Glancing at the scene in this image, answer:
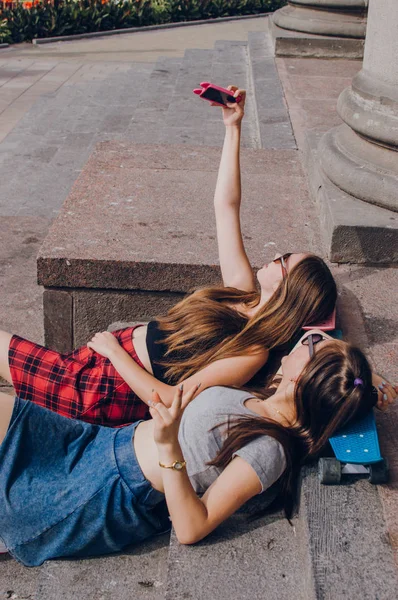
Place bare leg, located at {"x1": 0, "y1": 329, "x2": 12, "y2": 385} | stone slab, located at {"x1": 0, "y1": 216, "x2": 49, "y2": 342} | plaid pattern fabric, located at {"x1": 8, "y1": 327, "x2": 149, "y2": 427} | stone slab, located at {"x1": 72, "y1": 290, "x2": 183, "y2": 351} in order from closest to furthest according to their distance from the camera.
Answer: plaid pattern fabric, located at {"x1": 8, "y1": 327, "x2": 149, "y2": 427}
bare leg, located at {"x1": 0, "y1": 329, "x2": 12, "y2": 385}
stone slab, located at {"x1": 72, "y1": 290, "x2": 183, "y2": 351}
stone slab, located at {"x1": 0, "y1": 216, "x2": 49, "y2": 342}

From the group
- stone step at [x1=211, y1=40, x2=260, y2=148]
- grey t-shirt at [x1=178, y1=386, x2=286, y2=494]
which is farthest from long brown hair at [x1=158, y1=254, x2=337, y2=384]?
stone step at [x1=211, y1=40, x2=260, y2=148]

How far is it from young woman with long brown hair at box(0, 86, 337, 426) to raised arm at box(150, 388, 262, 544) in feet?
1.71

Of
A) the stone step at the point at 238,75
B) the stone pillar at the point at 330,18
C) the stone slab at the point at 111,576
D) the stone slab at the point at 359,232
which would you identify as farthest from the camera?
the stone pillar at the point at 330,18

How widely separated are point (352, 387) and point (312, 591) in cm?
58

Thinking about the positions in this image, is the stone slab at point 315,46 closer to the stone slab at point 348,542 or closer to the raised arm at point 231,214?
the raised arm at point 231,214

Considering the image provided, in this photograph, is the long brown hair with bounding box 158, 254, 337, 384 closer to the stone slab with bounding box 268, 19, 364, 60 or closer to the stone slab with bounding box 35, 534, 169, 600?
the stone slab with bounding box 35, 534, 169, 600

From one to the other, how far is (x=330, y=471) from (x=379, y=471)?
14cm

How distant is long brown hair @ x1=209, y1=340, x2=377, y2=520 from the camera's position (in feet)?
7.13

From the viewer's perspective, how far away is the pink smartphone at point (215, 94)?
10.0 ft

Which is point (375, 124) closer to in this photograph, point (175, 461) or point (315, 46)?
point (175, 461)

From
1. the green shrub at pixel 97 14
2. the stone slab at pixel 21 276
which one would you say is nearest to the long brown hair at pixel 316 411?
the stone slab at pixel 21 276

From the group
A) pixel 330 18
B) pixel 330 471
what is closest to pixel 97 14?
pixel 330 18

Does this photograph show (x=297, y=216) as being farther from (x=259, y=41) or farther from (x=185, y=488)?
(x=259, y=41)

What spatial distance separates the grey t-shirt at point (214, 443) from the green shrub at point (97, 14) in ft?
37.4
